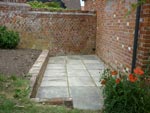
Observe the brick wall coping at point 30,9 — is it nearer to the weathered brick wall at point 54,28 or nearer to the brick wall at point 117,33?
the weathered brick wall at point 54,28

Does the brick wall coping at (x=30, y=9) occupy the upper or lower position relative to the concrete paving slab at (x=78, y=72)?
upper

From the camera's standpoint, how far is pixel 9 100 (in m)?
4.06

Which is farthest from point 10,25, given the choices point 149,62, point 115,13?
point 149,62

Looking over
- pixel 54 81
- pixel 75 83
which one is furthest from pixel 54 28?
pixel 75 83

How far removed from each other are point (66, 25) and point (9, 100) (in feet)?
22.2

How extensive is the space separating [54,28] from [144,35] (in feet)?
21.3

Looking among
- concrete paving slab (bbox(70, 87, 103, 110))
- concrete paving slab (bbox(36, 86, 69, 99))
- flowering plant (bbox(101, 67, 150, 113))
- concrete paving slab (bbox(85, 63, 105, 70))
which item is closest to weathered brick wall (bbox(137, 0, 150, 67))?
flowering plant (bbox(101, 67, 150, 113))

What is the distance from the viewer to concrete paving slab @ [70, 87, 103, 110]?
4359 mm

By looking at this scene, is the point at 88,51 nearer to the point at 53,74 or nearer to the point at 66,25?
the point at 66,25

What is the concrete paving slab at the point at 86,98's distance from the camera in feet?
14.3

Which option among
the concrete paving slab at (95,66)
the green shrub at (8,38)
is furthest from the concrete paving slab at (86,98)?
the green shrub at (8,38)

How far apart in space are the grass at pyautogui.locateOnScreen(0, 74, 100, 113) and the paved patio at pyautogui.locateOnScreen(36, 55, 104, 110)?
41 centimetres

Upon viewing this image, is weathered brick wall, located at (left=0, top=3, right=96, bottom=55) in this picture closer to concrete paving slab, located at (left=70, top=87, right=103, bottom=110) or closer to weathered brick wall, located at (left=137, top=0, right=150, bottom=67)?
concrete paving slab, located at (left=70, top=87, right=103, bottom=110)

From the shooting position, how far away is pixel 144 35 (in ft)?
14.1
